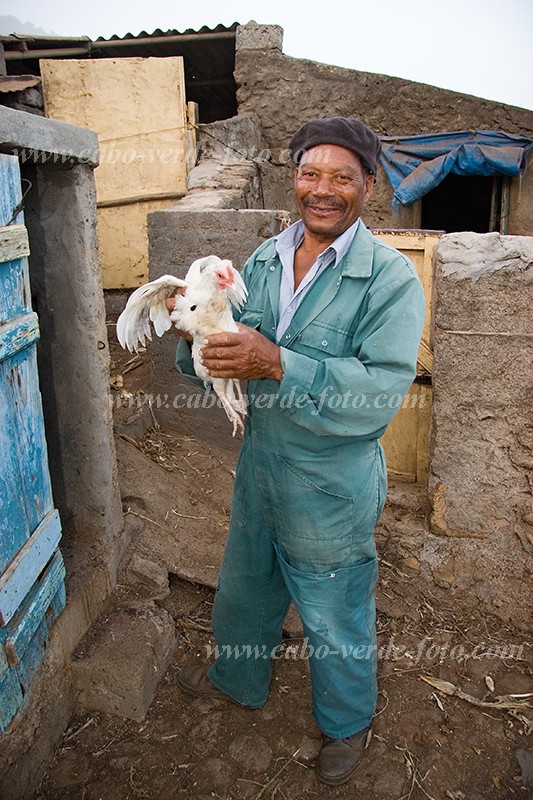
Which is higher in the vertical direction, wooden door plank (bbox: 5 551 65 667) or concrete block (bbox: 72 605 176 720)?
wooden door plank (bbox: 5 551 65 667)

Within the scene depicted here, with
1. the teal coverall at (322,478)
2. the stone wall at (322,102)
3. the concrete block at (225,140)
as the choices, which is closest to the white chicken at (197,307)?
the teal coverall at (322,478)

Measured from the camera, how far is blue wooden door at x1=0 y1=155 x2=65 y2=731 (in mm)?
2209

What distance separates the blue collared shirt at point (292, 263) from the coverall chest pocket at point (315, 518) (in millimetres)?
547

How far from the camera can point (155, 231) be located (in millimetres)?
4324

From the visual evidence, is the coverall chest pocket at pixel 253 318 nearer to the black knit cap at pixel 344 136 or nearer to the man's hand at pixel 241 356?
the man's hand at pixel 241 356

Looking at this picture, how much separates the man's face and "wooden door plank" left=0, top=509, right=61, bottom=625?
1632mm

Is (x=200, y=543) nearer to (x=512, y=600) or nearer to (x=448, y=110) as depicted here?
(x=512, y=600)

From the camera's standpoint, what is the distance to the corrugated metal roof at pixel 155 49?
8.59 meters

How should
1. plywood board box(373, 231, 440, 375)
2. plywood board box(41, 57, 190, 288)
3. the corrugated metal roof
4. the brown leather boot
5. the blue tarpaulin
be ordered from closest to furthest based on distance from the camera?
the brown leather boot → plywood board box(373, 231, 440, 375) → plywood board box(41, 57, 190, 288) → the blue tarpaulin → the corrugated metal roof

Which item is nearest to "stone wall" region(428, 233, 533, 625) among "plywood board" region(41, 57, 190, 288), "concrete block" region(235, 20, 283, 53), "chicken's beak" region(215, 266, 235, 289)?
"chicken's beak" region(215, 266, 235, 289)

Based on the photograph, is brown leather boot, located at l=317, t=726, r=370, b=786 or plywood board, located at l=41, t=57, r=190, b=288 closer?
brown leather boot, located at l=317, t=726, r=370, b=786

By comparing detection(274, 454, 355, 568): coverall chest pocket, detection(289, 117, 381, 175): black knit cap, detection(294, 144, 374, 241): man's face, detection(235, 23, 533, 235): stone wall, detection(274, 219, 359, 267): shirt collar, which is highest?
detection(235, 23, 533, 235): stone wall

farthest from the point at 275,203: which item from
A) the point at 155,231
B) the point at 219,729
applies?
the point at 219,729

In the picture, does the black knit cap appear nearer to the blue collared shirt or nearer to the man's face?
the man's face
